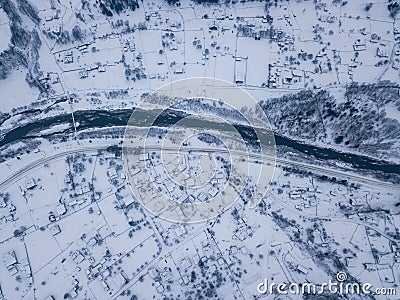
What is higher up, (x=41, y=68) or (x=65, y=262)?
(x=41, y=68)

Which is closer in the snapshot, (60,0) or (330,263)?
(330,263)

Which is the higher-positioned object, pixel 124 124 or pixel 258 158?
pixel 124 124

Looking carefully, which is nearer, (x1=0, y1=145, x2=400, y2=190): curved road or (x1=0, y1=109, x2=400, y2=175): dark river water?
(x1=0, y1=145, x2=400, y2=190): curved road

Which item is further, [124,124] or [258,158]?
[124,124]

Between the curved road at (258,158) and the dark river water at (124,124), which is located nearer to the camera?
the curved road at (258,158)

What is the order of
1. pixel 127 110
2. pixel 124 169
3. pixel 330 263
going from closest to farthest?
pixel 330 263 < pixel 124 169 < pixel 127 110

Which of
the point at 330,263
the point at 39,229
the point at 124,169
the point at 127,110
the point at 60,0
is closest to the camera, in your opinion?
the point at 330,263

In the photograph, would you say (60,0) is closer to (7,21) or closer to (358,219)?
(7,21)

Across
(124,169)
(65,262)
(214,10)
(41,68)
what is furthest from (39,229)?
(214,10)
